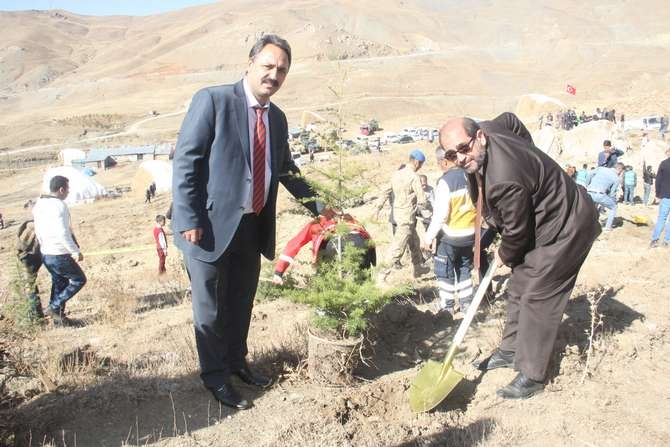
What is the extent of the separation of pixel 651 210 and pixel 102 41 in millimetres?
158441

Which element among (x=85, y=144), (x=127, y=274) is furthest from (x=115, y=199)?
(x=85, y=144)

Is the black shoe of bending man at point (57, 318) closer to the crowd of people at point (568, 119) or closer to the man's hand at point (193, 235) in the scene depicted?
the man's hand at point (193, 235)

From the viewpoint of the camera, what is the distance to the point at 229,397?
11.4 ft

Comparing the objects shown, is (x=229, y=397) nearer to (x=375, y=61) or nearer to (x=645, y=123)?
(x=645, y=123)

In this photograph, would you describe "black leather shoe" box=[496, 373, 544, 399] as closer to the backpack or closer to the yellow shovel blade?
the yellow shovel blade

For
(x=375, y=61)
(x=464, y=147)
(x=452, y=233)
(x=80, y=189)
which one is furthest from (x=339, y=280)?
(x=375, y=61)

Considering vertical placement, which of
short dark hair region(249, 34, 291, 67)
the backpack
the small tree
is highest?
short dark hair region(249, 34, 291, 67)

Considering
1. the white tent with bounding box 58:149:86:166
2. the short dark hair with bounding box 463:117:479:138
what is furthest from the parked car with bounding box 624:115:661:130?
the white tent with bounding box 58:149:86:166

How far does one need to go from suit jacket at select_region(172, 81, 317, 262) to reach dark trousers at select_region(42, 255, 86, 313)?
368 cm

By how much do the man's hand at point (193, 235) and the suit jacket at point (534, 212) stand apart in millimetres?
1689

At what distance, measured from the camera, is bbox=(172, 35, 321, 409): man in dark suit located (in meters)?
3.14

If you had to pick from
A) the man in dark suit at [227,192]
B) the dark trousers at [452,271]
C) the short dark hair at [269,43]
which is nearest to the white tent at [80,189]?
the dark trousers at [452,271]

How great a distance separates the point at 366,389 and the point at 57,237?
4.26 meters

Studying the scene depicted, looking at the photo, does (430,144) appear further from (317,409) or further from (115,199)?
(317,409)
